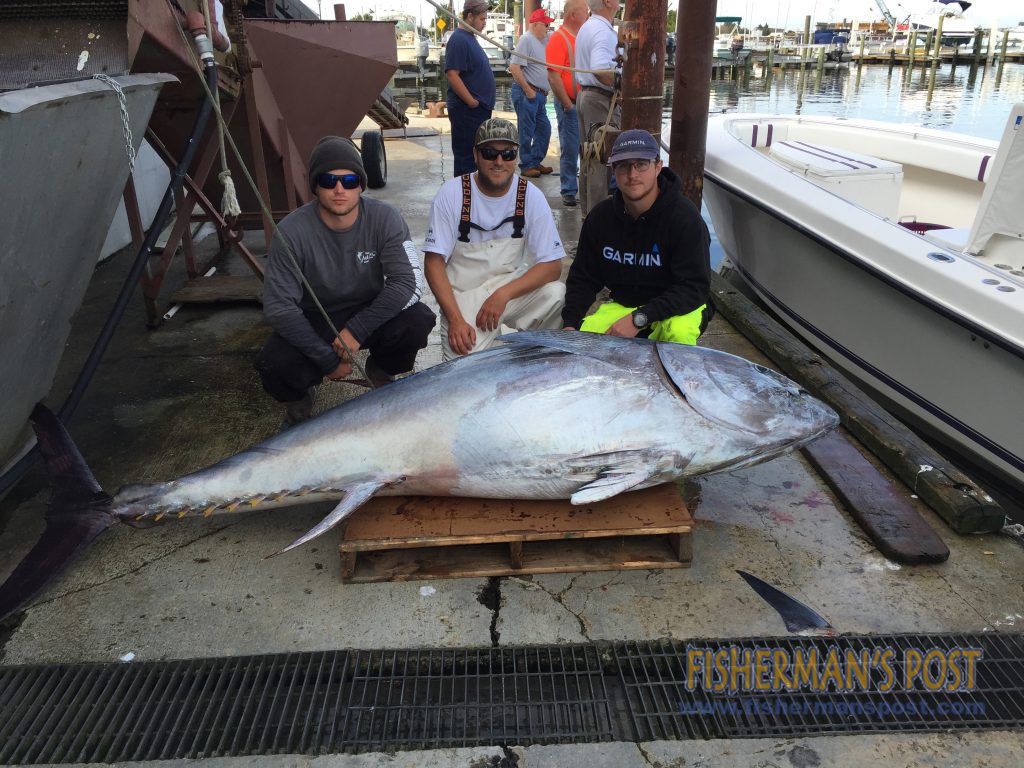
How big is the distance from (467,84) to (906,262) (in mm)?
4173

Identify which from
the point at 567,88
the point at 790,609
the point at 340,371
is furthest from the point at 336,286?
the point at 567,88

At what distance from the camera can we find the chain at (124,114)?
271 centimetres

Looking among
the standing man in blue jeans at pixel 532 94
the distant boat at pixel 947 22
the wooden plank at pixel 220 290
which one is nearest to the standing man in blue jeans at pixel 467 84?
the standing man in blue jeans at pixel 532 94

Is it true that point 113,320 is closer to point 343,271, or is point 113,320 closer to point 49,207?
point 49,207

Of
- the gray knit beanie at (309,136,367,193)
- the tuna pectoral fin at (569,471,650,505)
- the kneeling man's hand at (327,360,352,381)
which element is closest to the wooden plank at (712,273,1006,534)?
the tuna pectoral fin at (569,471,650,505)

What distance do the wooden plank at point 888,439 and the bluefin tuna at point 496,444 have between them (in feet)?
2.33

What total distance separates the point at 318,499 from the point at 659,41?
383 cm

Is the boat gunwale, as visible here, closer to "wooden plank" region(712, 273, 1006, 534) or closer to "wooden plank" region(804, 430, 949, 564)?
"wooden plank" region(712, 273, 1006, 534)

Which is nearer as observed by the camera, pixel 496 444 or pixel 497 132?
pixel 496 444

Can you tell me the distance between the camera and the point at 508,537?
2.44 metres

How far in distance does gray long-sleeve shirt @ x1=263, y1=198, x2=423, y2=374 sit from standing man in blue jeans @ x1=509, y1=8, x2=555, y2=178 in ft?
17.1

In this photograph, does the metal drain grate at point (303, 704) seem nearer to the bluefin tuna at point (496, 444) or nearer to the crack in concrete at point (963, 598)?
the bluefin tuna at point (496, 444)

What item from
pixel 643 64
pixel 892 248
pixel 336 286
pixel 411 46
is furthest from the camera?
pixel 411 46

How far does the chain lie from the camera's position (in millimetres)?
2711
